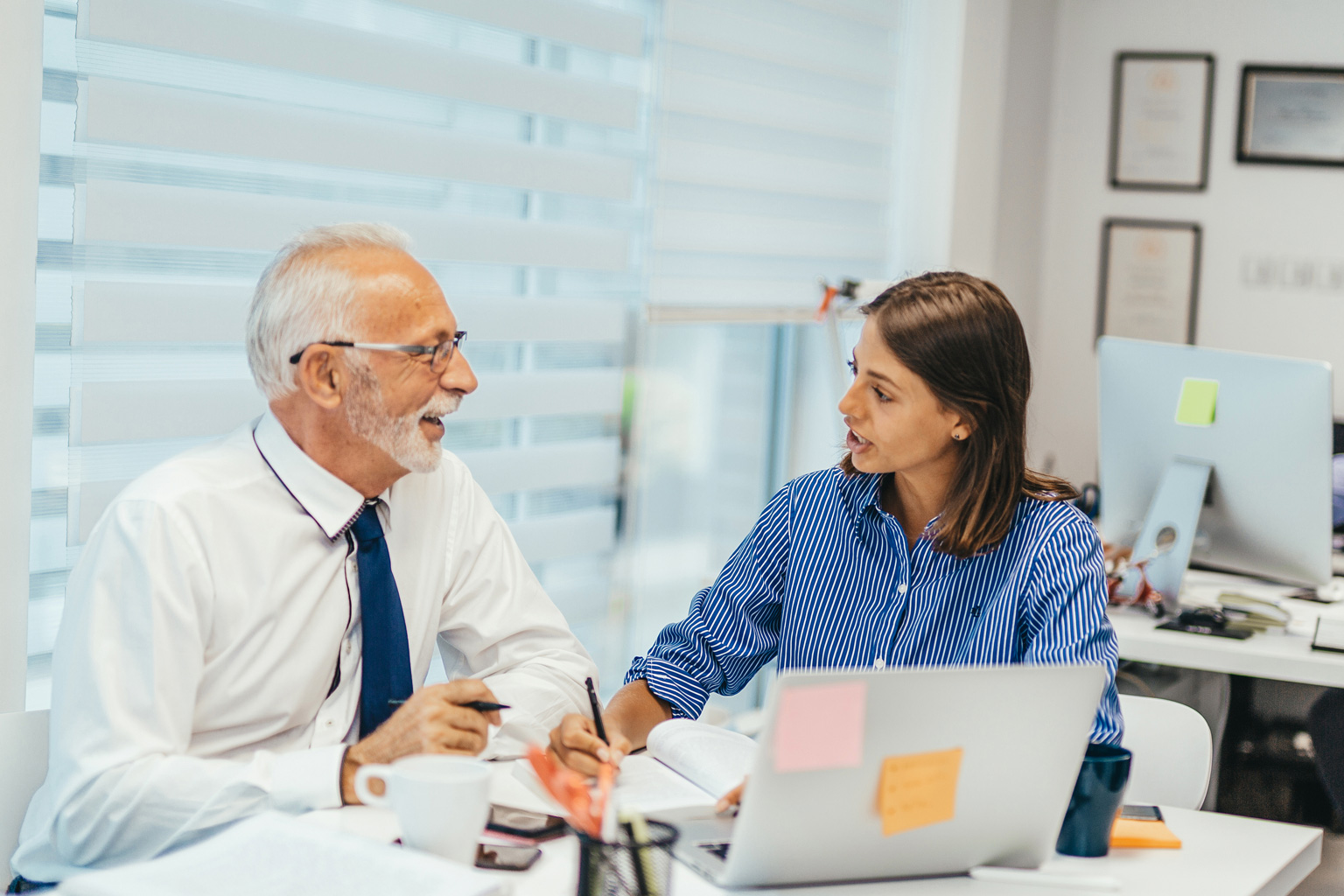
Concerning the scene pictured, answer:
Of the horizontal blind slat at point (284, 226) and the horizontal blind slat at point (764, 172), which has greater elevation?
the horizontal blind slat at point (764, 172)

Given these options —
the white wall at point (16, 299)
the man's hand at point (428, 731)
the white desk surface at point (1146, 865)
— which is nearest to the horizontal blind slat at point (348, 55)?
the white wall at point (16, 299)

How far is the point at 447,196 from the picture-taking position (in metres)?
2.33

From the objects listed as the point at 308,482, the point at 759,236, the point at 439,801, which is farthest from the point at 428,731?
the point at 759,236

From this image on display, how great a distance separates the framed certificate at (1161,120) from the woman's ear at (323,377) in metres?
3.27

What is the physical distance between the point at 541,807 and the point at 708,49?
6.43 ft

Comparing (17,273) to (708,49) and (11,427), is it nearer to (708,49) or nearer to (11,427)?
(11,427)

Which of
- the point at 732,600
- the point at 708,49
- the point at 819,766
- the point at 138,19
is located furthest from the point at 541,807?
the point at 708,49

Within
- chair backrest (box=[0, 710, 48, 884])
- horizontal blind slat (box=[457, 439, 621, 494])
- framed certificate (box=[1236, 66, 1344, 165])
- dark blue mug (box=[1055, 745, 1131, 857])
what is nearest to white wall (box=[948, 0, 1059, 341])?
framed certificate (box=[1236, 66, 1344, 165])

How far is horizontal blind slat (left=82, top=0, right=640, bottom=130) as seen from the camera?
1.78 metres

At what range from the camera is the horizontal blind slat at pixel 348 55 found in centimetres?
178

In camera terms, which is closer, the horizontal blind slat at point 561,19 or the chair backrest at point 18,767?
the chair backrest at point 18,767

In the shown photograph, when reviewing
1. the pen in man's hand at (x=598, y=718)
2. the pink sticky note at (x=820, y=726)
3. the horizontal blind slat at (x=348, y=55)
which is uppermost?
the horizontal blind slat at (x=348, y=55)

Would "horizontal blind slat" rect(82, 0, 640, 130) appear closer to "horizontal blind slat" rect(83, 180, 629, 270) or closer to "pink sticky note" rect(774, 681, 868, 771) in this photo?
"horizontal blind slat" rect(83, 180, 629, 270)

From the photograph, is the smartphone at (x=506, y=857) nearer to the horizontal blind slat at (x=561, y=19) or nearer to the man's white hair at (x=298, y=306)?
the man's white hair at (x=298, y=306)
